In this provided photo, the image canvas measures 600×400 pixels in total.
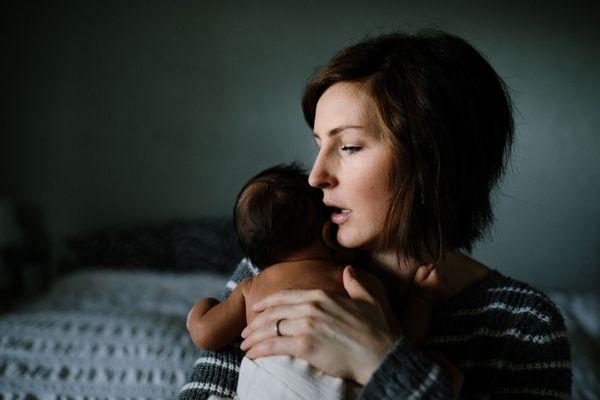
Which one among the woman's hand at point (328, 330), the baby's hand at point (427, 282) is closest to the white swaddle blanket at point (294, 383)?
the woman's hand at point (328, 330)

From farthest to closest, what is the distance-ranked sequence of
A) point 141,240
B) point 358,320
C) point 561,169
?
point 561,169 → point 141,240 → point 358,320

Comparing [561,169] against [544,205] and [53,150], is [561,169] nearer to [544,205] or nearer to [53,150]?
[544,205]

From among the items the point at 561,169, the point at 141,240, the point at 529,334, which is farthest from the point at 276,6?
the point at 529,334

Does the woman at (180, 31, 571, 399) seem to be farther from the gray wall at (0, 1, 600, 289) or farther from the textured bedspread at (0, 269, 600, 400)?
the gray wall at (0, 1, 600, 289)

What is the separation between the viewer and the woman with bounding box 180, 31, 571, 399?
746 mm

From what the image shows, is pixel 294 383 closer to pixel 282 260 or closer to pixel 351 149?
pixel 282 260

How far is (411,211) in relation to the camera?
2.74 feet

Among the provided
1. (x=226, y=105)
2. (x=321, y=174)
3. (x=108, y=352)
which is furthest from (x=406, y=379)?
(x=226, y=105)

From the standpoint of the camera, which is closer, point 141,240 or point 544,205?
point 141,240

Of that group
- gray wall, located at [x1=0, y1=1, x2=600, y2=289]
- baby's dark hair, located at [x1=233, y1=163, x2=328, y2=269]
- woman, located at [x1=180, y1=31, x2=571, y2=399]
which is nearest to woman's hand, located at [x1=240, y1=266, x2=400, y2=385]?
woman, located at [x1=180, y1=31, x2=571, y2=399]

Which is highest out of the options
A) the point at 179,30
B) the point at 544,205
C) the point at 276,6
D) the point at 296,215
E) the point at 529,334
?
the point at 276,6

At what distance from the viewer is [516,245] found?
109 inches

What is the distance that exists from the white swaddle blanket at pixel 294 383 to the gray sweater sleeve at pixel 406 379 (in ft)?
0.14

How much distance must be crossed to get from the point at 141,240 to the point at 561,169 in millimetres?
2332
